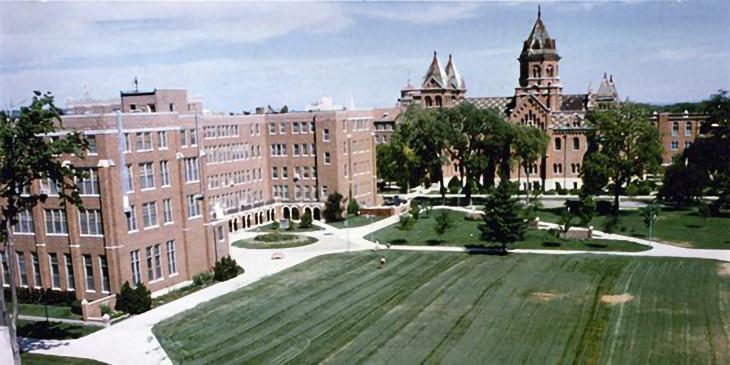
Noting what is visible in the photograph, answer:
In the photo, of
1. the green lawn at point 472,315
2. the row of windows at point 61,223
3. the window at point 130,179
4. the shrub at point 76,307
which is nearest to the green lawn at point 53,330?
the shrub at point 76,307

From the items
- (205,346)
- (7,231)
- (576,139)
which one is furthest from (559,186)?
(7,231)

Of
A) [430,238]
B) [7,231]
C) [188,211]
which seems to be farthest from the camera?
[430,238]

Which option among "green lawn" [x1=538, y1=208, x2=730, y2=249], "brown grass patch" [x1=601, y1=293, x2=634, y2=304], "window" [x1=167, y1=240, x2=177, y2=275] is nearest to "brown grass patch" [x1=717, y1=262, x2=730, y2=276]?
"green lawn" [x1=538, y1=208, x2=730, y2=249]

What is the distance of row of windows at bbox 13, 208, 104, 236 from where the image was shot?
34750mm

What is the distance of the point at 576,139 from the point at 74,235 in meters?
63.2

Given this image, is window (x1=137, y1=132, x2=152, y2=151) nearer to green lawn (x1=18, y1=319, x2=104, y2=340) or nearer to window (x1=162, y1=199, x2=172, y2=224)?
window (x1=162, y1=199, x2=172, y2=224)

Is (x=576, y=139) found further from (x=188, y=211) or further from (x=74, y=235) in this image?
(x=74, y=235)

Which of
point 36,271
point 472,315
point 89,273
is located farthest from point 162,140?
point 472,315

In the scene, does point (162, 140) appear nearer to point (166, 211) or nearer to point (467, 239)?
point (166, 211)

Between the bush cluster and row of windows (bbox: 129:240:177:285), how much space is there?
3.42 metres

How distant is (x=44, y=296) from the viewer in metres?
35.8

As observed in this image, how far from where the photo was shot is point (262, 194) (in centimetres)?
6562

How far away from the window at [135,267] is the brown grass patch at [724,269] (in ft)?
107

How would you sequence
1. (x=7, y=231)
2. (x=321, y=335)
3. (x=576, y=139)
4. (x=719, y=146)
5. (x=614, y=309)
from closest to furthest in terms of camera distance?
(x=7, y=231) < (x=321, y=335) < (x=614, y=309) < (x=719, y=146) < (x=576, y=139)
